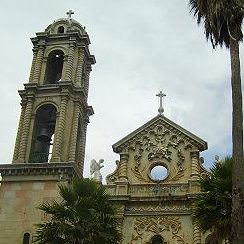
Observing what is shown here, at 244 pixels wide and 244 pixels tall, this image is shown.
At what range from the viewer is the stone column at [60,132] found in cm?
3531

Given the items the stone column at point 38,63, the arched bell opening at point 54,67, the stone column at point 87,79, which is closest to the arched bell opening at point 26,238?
the stone column at point 38,63

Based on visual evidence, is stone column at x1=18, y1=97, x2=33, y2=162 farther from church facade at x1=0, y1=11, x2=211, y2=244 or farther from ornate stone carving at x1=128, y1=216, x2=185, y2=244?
ornate stone carving at x1=128, y1=216, x2=185, y2=244

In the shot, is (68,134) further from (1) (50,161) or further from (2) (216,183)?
(2) (216,183)

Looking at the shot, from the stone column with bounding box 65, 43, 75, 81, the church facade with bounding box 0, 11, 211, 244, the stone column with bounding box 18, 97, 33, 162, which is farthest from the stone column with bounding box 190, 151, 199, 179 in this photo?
the stone column with bounding box 18, 97, 33, 162

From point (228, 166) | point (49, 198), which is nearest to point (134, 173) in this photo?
point (49, 198)

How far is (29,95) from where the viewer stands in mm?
38562

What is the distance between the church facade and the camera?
32.9 metres

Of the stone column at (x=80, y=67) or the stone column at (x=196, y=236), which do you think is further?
the stone column at (x=80, y=67)

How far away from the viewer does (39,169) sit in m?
34.7

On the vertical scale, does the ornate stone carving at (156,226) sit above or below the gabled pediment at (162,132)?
below

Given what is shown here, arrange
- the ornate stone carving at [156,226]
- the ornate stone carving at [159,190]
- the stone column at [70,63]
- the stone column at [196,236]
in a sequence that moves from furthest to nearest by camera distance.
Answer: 1. the stone column at [70,63]
2. the ornate stone carving at [159,190]
3. the ornate stone carving at [156,226]
4. the stone column at [196,236]

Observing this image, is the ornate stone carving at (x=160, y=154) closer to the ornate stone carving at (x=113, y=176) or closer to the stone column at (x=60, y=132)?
the ornate stone carving at (x=113, y=176)

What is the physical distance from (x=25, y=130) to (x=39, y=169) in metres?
3.59

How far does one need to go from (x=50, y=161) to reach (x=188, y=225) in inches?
364
